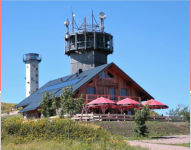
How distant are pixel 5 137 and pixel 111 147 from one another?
6.64 m

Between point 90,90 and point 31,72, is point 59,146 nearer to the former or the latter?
point 90,90

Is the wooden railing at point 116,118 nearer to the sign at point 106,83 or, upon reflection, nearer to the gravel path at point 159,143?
the sign at point 106,83

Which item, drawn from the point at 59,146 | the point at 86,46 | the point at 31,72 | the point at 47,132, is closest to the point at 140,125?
the point at 47,132

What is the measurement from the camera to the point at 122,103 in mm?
35500

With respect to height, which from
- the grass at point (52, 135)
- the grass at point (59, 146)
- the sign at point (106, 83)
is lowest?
the grass at point (59, 146)

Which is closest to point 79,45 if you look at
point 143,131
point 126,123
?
point 126,123

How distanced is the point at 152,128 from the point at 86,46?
87.3 feet

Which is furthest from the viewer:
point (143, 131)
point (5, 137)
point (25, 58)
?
point (25, 58)

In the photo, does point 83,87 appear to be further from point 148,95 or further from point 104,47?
point 104,47

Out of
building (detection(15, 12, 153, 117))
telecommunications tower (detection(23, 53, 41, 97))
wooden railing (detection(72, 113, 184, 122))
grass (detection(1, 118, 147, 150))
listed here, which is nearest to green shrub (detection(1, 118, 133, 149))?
grass (detection(1, 118, 147, 150))

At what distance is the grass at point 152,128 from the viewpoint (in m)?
26.8

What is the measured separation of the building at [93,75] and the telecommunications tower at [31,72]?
1600 centimetres

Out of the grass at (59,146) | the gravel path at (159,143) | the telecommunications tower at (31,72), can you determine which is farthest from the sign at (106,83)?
the telecommunications tower at (31,72)

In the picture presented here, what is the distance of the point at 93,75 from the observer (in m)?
38.3
